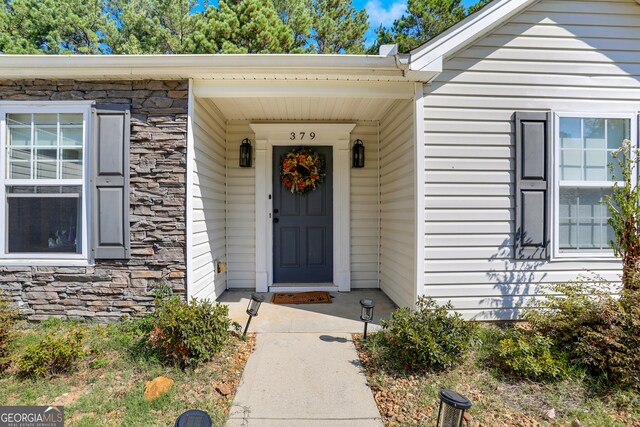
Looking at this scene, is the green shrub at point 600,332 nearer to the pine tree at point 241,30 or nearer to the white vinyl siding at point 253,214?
the white vinyl siding at point 253,214

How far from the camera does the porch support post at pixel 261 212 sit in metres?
4.53

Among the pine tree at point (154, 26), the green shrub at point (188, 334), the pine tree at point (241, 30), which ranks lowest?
the green shrub at point (188, 334)

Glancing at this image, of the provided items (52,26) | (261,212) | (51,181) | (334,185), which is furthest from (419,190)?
(52,26)

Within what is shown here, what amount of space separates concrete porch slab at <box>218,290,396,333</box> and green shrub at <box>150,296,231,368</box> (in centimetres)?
65

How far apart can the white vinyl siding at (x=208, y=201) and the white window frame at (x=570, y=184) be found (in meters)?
3.72

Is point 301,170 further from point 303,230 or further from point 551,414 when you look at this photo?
point 551,414

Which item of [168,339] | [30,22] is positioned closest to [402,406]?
[168,339]

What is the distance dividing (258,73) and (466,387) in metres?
3.28

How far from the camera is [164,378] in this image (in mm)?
2400

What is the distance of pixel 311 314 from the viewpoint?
3674mm

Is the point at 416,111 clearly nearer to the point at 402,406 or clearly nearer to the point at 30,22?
the point at 402,406

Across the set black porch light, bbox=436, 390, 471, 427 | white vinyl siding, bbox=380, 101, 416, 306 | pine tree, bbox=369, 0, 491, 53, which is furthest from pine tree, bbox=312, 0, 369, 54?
black porch light, bbox=436, 390, 471, 427

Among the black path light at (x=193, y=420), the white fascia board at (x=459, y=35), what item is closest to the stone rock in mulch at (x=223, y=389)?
the black path light at (x=193, y=420)

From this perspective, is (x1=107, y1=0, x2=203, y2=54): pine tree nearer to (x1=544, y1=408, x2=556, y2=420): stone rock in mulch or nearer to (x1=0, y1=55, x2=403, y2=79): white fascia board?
(x1=0, y1=55, x2=403, y2=79): white fascia board
